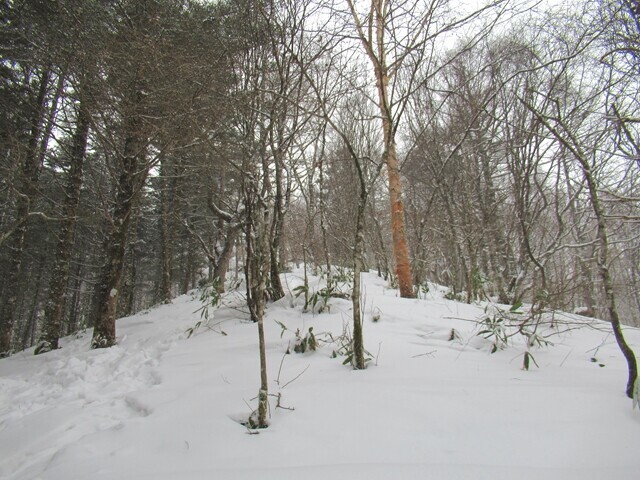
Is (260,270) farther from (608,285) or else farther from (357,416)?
(608,285)

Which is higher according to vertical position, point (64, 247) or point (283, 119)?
point (283, 119)

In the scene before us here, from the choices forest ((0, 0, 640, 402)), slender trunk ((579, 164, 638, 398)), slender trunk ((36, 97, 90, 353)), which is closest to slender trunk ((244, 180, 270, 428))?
forest ((0, 0, 640, 402))

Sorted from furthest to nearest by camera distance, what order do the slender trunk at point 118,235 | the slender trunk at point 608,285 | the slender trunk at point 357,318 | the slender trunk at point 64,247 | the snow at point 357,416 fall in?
the slender trunk at point 64,247, the slender trunk at point 118,235, the slender trunk at point 357,318, the slender trunk at point 608,285, the snow at point 357,416

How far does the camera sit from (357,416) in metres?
1.64

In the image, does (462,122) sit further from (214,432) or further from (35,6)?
(35,6)

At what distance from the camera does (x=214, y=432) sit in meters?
1.61

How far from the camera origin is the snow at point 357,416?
128 centimetres

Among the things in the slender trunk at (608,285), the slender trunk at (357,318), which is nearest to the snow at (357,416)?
the slender trunk at (357,318)

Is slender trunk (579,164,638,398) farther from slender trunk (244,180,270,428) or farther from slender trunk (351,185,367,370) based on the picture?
slender trunk (244,180,270,428)

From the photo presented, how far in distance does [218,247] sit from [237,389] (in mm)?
8716

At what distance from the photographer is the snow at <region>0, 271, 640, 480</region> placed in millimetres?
1278

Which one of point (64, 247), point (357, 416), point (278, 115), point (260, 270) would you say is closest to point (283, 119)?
point (278, 115)

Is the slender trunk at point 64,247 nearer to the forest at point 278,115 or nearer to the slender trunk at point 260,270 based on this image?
the forest at point 278,115

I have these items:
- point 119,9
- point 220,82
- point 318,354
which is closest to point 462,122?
point 220,82
